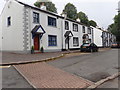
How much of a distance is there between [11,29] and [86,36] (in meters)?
17.0

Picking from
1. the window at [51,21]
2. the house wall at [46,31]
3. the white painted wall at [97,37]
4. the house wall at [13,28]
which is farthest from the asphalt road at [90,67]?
the white painted wall at [97,37]

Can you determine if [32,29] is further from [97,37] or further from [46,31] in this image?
[97,37]

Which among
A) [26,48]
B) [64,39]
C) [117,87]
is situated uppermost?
[64,39]

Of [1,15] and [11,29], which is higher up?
[1,15]

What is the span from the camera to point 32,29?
14797 mm

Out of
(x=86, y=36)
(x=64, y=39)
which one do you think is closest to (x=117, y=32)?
(x=86, y=36)

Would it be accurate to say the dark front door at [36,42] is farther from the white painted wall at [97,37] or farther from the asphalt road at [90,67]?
the white painted wall at [97,37]

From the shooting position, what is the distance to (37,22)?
1573 cm

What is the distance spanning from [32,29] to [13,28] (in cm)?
306

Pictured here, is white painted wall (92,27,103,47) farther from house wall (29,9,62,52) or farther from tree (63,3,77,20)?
house wall (29,9,62,52)

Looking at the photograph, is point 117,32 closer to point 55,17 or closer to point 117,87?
point 55,17

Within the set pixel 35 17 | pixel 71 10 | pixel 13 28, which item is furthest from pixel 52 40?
pixel 71 10

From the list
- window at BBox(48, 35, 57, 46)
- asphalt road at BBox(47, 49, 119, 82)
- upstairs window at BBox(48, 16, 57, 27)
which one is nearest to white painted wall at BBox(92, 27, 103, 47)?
window at BBox(48, 35, 57, 46)

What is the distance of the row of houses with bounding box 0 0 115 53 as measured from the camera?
46.9 ft
